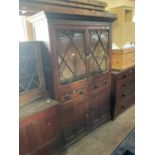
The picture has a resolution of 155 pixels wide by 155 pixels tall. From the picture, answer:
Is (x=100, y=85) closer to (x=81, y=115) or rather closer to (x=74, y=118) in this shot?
(x=81, y=115)

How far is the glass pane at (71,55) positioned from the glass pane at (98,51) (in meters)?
0.19

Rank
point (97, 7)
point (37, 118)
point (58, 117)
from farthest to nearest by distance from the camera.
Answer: point (97, 7) < point (58, 117) < point (37, 118)

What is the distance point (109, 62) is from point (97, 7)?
2.78 feet

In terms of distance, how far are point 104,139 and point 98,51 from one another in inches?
50.9

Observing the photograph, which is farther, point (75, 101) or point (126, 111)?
point (126, 111)

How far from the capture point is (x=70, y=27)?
180cm

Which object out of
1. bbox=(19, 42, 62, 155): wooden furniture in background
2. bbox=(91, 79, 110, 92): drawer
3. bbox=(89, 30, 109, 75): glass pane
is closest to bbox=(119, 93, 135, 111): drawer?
bbox=(91, 79, 110, 92): drawer

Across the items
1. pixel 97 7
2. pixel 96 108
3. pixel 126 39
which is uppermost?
pixel 97 7

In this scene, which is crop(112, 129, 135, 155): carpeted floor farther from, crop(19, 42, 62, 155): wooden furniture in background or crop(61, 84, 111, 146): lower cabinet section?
crop(61, 84, 111, 146): lower cabinet section

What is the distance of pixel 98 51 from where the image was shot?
2312mm
